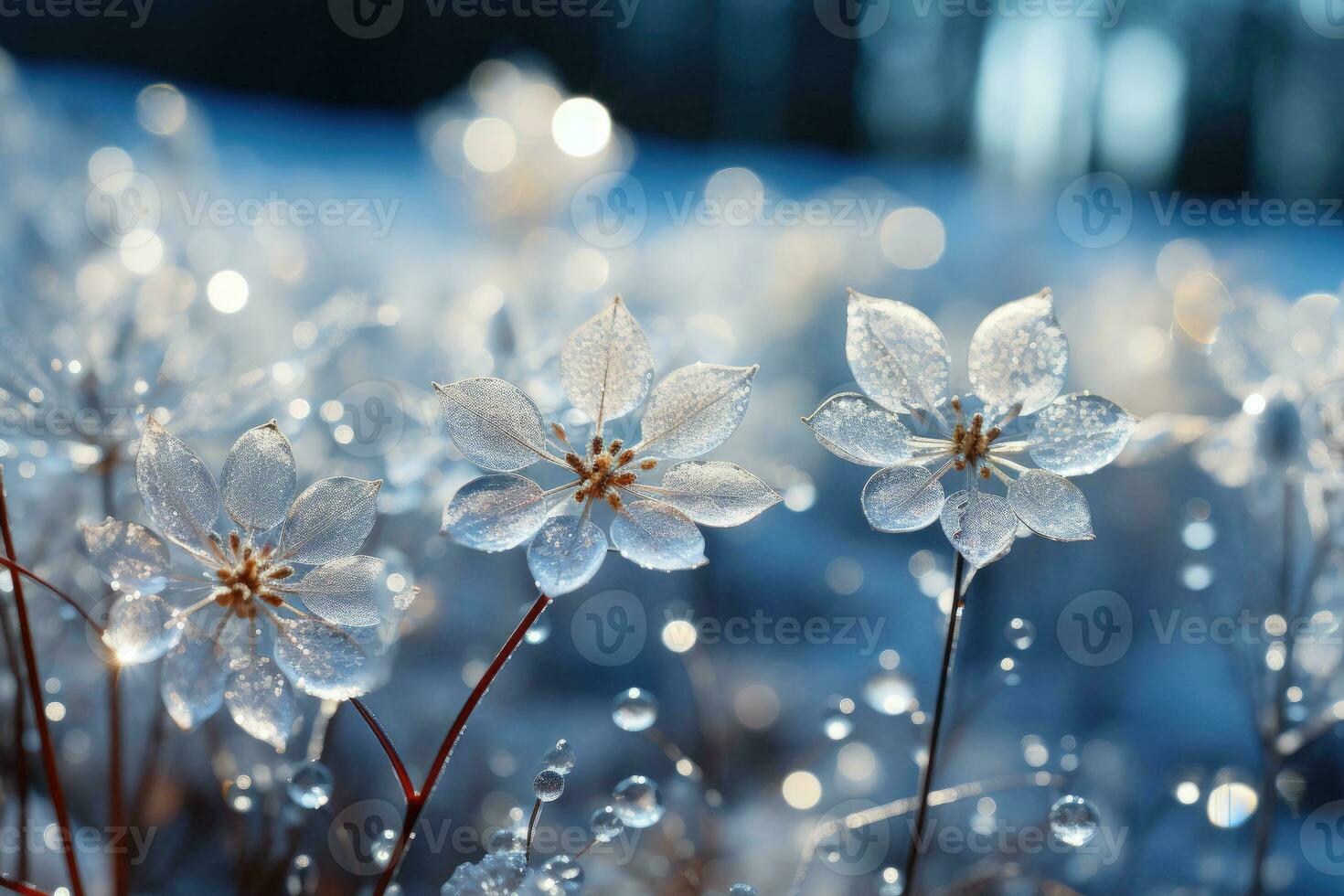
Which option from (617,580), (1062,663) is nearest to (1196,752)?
(1062,663)

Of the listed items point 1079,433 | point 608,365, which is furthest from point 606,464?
point 1079,433

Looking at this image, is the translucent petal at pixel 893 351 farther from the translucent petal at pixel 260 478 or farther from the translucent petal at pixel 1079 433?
the translucent petal at pixel 260 478

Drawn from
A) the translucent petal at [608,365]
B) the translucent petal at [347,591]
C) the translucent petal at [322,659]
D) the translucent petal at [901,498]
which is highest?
the translucent petal at [608,365]

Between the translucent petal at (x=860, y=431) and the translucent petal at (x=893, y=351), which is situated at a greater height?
the translucent petal at (x=893, y=351)

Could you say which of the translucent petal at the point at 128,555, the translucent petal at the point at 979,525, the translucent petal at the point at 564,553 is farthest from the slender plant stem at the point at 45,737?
the translucent petal at the point at 979,525

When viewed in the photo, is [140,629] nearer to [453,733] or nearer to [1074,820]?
[453,733]

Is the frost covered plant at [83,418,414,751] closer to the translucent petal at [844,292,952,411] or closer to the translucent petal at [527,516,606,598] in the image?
the translucent petal at [527,516,606,598]

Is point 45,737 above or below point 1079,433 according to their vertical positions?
below
